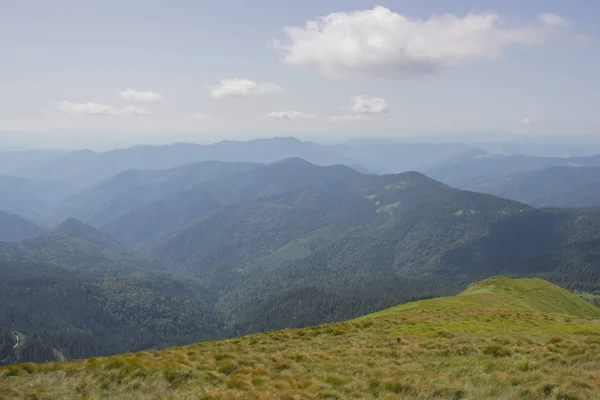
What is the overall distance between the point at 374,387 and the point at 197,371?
409 inches

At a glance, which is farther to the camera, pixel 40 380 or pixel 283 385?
pixel 40 380

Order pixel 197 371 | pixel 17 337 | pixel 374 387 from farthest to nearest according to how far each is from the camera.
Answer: pixel 17 337 < pixel 197 371 < pixel 374 387

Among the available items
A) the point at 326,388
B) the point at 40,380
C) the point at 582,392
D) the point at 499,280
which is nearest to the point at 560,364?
the point at 582,392

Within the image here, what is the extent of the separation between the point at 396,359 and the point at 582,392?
10.0 m

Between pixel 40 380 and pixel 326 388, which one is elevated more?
pixel 326 388

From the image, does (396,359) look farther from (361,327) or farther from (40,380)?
(40,380)

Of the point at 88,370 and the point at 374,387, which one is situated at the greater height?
the point at 374,387

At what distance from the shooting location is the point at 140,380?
59.6 feet

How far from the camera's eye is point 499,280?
330ft

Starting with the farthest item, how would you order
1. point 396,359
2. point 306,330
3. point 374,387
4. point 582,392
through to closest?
1. point 306,330
2. point 396,359
3. point 374,387
4. point 582,392

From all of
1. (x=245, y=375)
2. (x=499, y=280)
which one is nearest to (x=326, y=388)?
(x=245, y=375)

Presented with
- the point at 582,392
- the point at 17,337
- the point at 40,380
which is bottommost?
the point at 17,337

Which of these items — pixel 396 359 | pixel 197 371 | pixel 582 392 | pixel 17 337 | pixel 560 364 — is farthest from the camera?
pixel 17 337

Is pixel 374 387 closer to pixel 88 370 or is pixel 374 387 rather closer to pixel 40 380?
pixel 88 370
